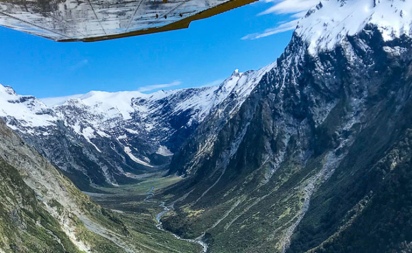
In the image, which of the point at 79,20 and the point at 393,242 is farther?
the point at 393,242

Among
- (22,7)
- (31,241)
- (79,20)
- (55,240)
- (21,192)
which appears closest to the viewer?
(22,7)

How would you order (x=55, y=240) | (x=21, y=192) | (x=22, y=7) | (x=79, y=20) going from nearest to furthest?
(x=22, y=7) → (x=79, y=20) → (x=55, y=240) → (x=21, y=192)

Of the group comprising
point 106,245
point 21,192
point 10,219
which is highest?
point 21,192

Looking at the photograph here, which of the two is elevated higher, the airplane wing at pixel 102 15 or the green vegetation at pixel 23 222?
the green vegetation at pixel 23 222

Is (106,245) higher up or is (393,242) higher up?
(106,245)

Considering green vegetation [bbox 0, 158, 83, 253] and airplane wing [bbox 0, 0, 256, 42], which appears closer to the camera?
airplane wing [bbox 0, 0, 256, 42]

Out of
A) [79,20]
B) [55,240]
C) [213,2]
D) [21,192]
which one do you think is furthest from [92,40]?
[21,192]

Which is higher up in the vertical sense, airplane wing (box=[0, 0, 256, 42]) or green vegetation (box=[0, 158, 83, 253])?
green vegetation (box=[0, 158, 83, 253])

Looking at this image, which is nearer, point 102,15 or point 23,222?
point 102,15

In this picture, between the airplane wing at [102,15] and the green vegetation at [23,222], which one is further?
the green vegetation at [23,222]

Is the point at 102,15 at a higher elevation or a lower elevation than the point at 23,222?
lower

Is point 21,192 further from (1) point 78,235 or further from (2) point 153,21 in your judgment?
(2) point 153,21
